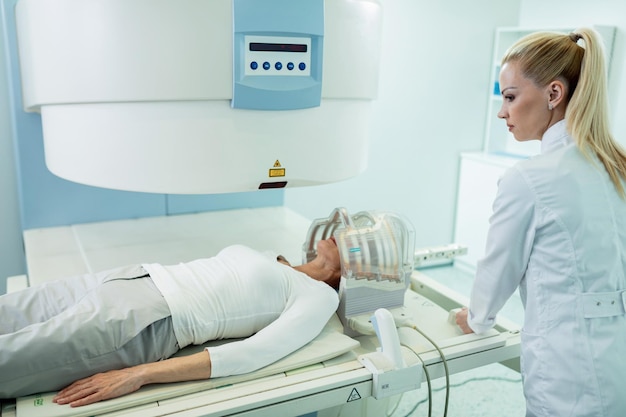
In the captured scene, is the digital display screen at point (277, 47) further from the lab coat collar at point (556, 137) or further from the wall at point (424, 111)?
the wall at point (424, 111)

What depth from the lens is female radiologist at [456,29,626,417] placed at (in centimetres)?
117

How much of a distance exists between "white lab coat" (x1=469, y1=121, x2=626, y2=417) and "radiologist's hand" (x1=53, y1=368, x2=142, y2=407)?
2.73 feet

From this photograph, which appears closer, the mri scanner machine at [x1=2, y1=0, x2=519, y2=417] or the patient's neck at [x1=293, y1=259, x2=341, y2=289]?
the mri scanner machine at [x1=2, y1=0, x2=519, y2=417]

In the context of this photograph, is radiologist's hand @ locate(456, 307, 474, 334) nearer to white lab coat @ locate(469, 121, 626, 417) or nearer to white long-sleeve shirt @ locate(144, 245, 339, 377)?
white lab coat @ locate(469, 121, 626, 417)

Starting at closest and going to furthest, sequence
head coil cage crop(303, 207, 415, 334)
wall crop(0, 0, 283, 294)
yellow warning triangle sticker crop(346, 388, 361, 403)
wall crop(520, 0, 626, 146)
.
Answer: yellow warning triangle sticker crop(346, 388, 361, 403)
head coil cage crop(303, 207, 415, 334)
wall crop(0, 0, 283, 294)
wall crop(520, 0, 626, 146)

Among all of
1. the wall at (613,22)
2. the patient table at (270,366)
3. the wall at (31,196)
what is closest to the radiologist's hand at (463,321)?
the patient table at (270,366)

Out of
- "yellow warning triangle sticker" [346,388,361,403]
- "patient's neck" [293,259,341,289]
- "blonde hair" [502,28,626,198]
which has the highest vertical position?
"blonde hair" [502,28,626,198]

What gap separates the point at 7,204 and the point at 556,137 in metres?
2.00

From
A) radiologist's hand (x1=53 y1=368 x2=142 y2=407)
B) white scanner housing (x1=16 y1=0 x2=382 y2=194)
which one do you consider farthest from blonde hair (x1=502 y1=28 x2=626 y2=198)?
radiologist's hand (x1=53 y1=368 x2=142 y2=407)

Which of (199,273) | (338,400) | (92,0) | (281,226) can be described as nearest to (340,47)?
(92,0)

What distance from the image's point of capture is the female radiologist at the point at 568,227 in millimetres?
1172

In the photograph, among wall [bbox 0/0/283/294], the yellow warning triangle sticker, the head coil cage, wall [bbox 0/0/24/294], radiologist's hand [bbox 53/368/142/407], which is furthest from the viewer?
wall [bbox 0/0/24/294]

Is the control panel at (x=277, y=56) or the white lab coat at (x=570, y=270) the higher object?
the control panel at (x=277, y=56)

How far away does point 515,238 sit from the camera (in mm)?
1231
